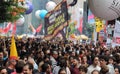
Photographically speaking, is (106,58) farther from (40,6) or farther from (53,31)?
(40,6)

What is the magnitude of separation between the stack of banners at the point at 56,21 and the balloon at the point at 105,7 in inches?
179

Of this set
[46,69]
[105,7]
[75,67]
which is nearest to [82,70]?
[75,67]

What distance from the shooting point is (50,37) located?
1686 cm

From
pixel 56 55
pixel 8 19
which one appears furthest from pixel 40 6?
pixel 56 55

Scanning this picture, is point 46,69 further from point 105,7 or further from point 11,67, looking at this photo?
point 105,7

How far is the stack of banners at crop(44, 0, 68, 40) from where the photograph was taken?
1661 centimetres

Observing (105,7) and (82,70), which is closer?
(82,70)

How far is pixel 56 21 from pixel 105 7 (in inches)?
194

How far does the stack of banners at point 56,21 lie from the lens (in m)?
16.6

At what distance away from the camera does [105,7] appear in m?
11.8

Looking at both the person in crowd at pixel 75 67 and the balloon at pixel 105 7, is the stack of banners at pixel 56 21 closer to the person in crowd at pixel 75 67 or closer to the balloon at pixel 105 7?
the balloon at pixel 105 7

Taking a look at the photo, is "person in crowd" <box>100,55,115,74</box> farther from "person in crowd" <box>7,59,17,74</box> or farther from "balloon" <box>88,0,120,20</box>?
"person in crowd" <box>7,59,17,74</box>

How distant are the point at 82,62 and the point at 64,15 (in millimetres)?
5723

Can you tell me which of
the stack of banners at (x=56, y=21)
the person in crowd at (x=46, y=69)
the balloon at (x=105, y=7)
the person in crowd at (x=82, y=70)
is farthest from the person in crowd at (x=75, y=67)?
the stack of banners at (x=56, y=21)
